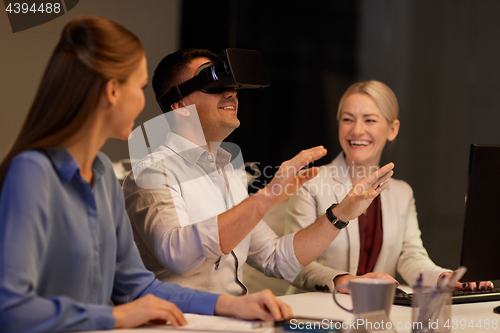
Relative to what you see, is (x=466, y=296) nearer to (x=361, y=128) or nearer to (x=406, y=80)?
(x=361, y=128)

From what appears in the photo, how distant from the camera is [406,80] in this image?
2828 millimetres

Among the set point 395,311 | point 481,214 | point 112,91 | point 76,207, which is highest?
point 112,91

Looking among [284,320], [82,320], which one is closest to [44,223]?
[82,320]

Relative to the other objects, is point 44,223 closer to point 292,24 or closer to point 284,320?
point 284,320

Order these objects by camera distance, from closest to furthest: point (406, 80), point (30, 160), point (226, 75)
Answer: point (30, 160)
point (226, 75)
point (406, 80)

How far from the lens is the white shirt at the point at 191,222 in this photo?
1.34 meters

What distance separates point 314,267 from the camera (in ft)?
6.20

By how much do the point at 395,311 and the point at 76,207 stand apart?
2.72ft

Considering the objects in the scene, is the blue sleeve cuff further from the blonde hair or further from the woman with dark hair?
the blonde hair

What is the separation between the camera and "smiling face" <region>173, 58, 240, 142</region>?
1588 mm

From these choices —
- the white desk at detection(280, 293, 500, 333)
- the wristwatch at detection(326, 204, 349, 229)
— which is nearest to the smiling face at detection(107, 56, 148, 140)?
the white desk at detection(280, 293, 500, 333)

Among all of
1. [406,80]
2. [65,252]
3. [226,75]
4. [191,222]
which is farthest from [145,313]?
[406,80]

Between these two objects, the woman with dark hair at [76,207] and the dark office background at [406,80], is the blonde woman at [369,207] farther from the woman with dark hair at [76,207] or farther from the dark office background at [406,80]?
the woman with dark hair at [76,207]

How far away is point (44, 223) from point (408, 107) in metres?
2.45
